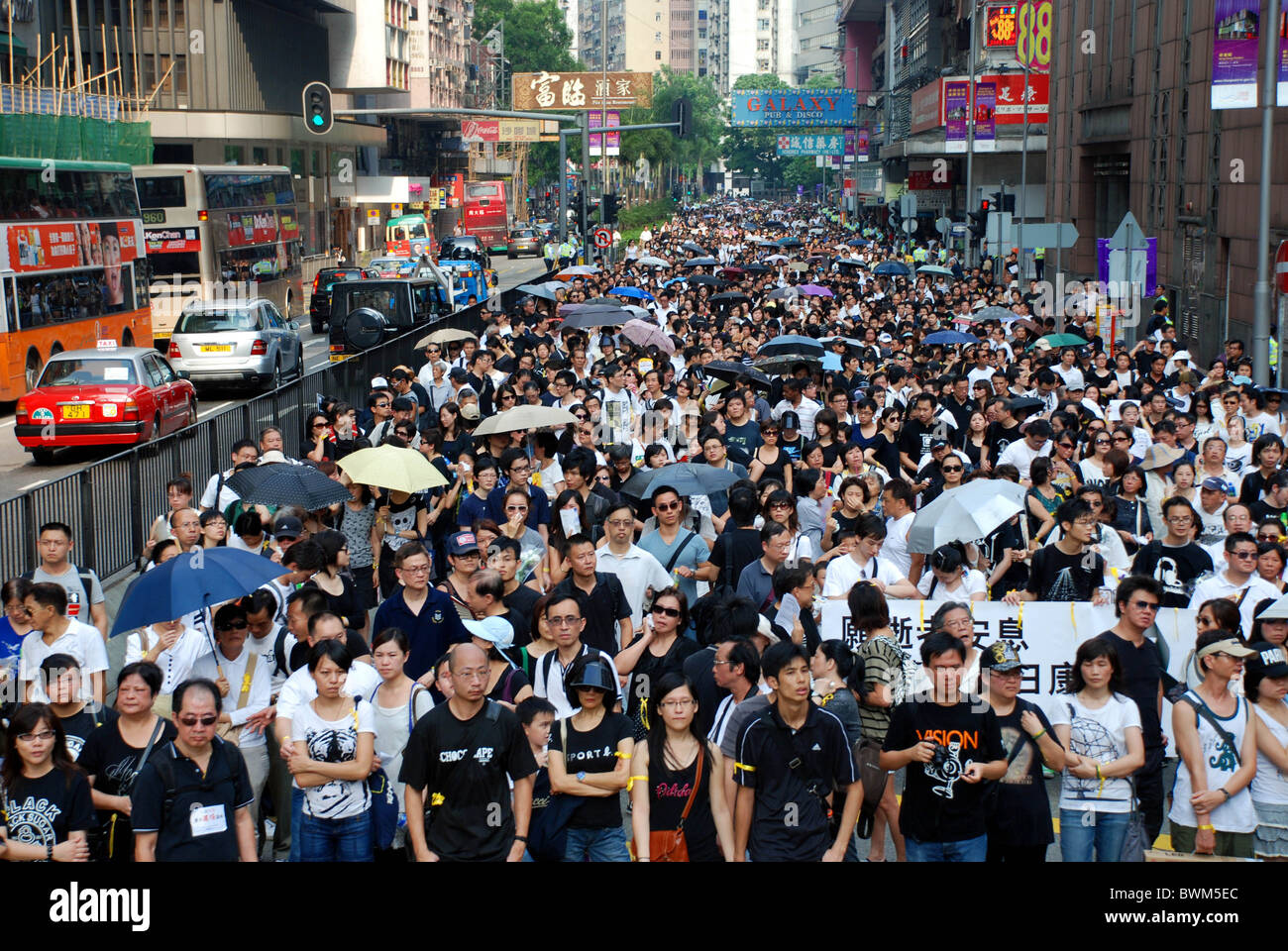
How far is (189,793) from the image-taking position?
6.07 meters

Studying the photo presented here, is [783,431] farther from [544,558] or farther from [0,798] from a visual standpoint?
[0,798]

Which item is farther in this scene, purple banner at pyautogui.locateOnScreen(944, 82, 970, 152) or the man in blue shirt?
purple banner at pyautogui.locateOnScreen(944, 82, 970, 152)

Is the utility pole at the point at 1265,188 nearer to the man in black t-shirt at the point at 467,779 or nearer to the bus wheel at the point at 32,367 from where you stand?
the man in black t-shirt at the point at 467,779

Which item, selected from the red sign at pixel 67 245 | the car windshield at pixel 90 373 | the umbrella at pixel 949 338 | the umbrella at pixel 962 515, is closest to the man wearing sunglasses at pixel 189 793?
the umbrella at pixel 962 515

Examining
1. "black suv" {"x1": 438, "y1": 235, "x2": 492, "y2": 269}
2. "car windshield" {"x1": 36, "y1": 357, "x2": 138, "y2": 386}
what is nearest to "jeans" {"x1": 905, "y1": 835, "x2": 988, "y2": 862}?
"car windshield" {"x1": 36, "y1": 357, "x2": 138, "y2": 386}

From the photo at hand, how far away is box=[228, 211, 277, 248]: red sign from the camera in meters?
41.1

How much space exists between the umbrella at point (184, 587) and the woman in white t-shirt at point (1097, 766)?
3.91 m

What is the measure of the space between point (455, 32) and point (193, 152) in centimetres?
5278

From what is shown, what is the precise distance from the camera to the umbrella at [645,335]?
70.6 ft

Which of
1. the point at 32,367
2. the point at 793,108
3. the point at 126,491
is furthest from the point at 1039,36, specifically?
the point at 793,108

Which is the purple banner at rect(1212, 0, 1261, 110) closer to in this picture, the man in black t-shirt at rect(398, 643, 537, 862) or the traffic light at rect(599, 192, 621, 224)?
the man in black t-shirt at rect(398, 643, 537, 862)

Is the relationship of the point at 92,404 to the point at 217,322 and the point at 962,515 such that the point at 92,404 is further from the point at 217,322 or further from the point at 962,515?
the point at 962,515

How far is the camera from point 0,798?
6.31 meters

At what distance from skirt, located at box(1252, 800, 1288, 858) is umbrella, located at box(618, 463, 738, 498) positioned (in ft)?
15.6
